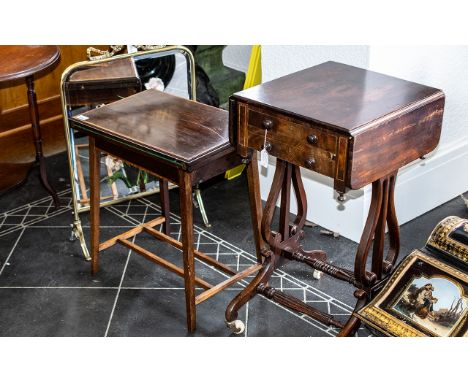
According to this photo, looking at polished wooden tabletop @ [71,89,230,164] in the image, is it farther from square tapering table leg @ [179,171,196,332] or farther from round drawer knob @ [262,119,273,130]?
round drawer knob @ [262,119,273,130]

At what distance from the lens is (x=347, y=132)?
2254 millimetres

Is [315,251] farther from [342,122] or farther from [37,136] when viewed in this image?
[37,136]

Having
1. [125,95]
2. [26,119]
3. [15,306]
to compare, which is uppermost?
[125,95]

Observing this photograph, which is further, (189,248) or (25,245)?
(25,245)

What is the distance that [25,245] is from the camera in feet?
11.5

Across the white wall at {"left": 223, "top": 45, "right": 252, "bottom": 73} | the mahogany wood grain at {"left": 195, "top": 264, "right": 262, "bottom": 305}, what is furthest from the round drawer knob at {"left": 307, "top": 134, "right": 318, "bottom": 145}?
the white wall at {"left": 223, "top": 45, "right": 252, "bottom": 73}

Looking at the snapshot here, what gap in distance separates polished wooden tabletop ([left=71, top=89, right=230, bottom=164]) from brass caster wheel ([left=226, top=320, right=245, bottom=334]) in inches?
26.5

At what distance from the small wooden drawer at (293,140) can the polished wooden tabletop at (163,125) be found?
0.60 feet

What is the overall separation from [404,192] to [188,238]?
1275 millimetres

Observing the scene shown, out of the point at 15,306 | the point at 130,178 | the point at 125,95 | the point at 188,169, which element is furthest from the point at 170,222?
the point at 188,169

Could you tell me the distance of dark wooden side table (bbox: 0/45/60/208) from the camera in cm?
331

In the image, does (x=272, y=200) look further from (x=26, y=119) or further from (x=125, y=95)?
(x=26, y=119)

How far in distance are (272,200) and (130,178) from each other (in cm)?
113

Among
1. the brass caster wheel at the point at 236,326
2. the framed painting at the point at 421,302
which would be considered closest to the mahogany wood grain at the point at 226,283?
the brass caster wheel at the point at 236,326
